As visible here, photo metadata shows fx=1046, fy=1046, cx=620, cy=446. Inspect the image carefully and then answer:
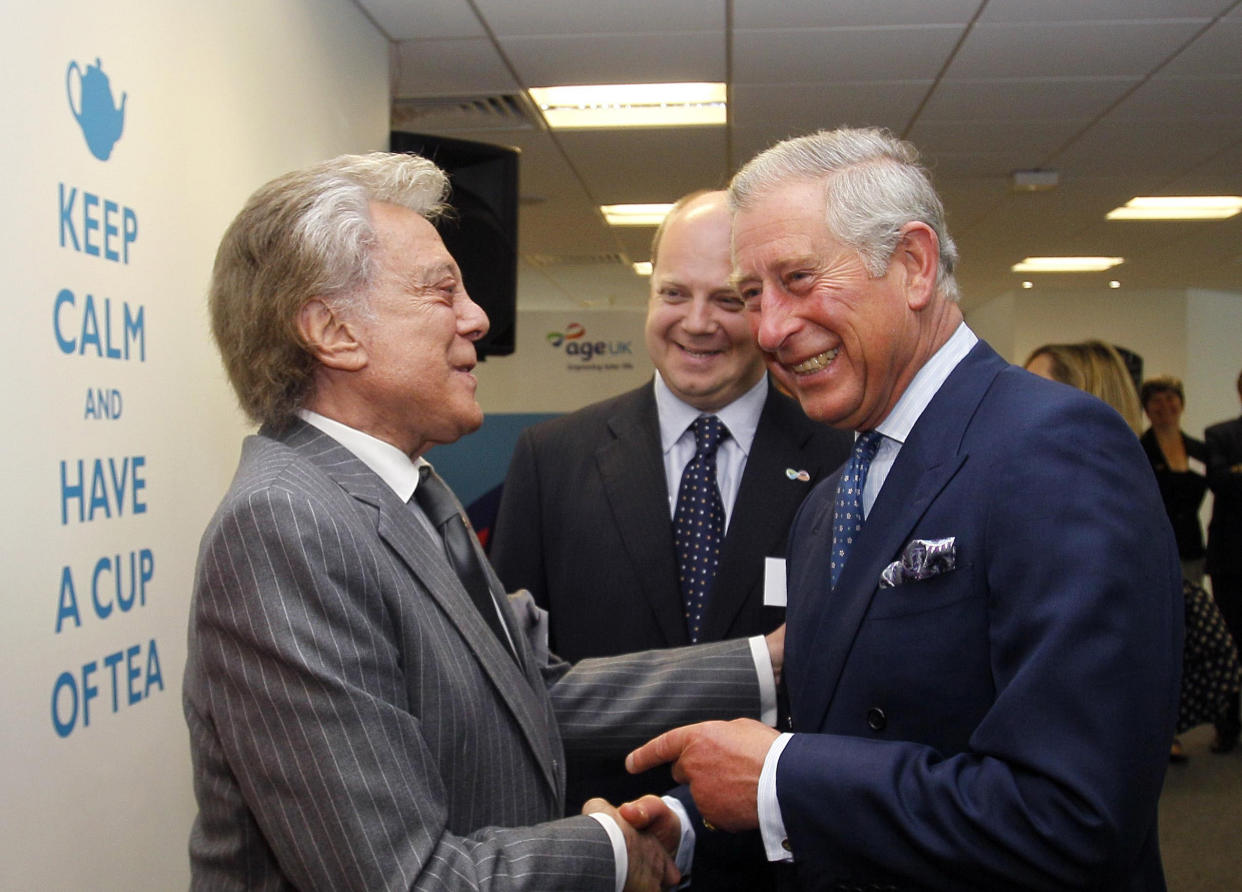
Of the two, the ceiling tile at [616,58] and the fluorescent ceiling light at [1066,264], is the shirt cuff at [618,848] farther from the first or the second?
the fluorescent ceiling light at [1066,264]

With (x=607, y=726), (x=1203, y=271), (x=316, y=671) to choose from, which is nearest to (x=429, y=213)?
(x=316, y=671)

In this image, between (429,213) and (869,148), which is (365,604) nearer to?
(429,213)

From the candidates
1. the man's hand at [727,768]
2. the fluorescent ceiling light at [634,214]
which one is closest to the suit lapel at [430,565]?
the man's hand at [727,768]

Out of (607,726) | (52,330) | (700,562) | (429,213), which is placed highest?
(429,213)

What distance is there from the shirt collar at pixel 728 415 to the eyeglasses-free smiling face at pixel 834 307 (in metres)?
0.69

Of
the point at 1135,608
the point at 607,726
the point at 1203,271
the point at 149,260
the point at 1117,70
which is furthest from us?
the point at 1203,271

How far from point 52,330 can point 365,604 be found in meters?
1.00

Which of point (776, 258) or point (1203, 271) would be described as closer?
point (776, 258)

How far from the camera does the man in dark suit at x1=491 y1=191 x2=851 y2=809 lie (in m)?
2.01

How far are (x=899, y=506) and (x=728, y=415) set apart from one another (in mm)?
906

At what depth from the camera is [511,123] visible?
17.4 ft

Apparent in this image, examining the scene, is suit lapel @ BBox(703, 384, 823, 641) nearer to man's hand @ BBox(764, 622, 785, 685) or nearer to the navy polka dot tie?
the navy polka dot tie

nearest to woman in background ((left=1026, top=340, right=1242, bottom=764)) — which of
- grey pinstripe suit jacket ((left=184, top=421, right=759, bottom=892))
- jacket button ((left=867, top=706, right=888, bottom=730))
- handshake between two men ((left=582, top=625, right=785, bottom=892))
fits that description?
handshake between two men ((left=582, top=625, right=785, bottom=892))

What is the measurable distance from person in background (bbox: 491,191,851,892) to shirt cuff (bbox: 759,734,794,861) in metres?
0.78
